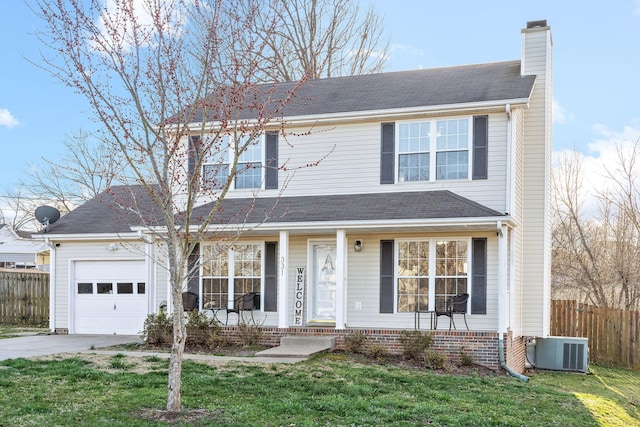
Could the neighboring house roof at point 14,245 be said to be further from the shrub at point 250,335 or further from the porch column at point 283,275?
the porch column at point 283,275

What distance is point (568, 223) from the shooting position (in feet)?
76.5

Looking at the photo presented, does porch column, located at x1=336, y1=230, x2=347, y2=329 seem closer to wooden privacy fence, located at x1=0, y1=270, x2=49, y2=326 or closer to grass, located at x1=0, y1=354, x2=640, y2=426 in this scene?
grass, located at x1=0, y1=354, x2=640, y2=426

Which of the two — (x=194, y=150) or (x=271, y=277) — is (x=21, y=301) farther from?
(x=194, y=150)

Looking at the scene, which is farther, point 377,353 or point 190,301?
point 190,301

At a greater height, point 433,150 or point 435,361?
point 433,150

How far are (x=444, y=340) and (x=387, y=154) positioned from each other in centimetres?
421

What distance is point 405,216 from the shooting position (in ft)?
43.9

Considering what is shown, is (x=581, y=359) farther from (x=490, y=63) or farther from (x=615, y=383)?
(x=490, y=63)

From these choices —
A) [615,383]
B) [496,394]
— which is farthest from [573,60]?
[496,394]

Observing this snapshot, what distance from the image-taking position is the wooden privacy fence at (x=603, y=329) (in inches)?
673

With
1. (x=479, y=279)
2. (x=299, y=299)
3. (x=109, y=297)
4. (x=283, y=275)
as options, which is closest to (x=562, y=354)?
(x=479, y=279)

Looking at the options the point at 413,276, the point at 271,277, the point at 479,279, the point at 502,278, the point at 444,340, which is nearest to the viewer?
the point at 444,340

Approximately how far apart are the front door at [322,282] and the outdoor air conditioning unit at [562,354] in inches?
194

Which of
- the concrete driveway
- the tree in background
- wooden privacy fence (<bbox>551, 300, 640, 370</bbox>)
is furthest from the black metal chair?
the tree in background
